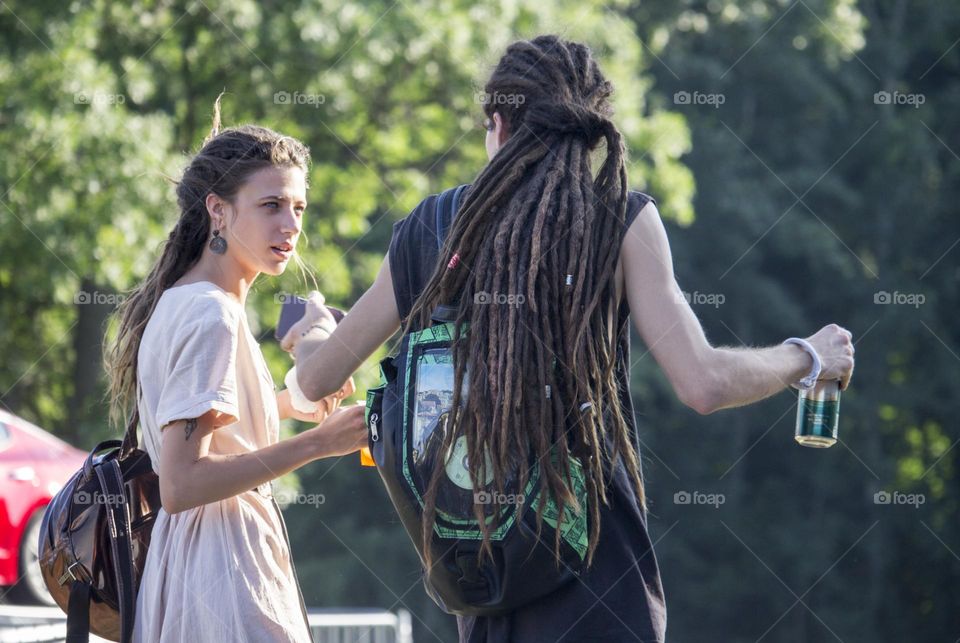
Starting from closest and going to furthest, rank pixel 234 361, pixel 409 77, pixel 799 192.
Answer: pixel 234 361
pixel 409 77
pixel 799 192

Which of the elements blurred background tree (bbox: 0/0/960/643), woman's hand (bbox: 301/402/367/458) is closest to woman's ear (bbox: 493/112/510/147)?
woman's hand (bbox: 301/402/367/458)

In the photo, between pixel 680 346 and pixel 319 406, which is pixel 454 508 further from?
pixel 319 406

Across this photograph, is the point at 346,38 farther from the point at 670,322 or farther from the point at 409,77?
the point at 670,322

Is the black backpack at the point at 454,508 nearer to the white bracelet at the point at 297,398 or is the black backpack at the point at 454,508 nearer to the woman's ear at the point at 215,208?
the white bracelet at the point at 297,398

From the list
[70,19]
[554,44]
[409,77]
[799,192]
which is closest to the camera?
[554,44]

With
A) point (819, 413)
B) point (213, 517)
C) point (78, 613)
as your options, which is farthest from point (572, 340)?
point (78, 613)

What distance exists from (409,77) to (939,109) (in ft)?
44.0

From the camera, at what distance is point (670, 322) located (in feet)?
6.99

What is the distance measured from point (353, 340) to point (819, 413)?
2.72 feet

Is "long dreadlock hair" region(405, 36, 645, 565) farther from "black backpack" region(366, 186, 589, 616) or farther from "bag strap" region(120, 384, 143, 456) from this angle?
"bag strap" region(120, 384, 143, 456)

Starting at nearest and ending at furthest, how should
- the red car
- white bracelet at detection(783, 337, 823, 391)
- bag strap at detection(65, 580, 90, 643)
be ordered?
1. white bracelet at detection(783, 337, 823, 391)
2. bag strap at detection(65, 580, 90, 643)
3. the red car

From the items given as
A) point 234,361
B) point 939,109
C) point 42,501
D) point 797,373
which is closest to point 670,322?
point 797,373

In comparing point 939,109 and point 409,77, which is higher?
point 939,109

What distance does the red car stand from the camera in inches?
278
